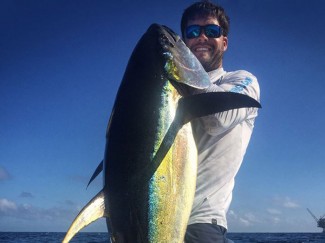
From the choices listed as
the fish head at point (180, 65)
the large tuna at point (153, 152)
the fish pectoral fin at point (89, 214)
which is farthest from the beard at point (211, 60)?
the fish pectoral fin at point (89, 214)

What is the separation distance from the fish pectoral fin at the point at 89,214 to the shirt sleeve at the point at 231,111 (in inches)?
37.9

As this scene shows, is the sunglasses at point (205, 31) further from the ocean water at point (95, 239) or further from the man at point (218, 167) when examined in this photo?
the ocean water at point (95, 239)

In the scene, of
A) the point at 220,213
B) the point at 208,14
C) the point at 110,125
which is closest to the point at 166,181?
the point at 110,125

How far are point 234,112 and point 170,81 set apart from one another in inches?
22.9

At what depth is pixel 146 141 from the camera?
254cm

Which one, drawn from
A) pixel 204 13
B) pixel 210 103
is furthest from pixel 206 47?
pixel 210 103

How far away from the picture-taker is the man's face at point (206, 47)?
3949 millimetres

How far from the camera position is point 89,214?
250 cm

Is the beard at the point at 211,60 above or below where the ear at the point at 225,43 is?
below

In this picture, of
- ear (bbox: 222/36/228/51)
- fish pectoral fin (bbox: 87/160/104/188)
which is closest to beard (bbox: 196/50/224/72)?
ear (bbox: 222/36/228/51)

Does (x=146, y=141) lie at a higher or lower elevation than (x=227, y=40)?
lower

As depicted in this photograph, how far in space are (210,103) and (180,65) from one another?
35 centimetres

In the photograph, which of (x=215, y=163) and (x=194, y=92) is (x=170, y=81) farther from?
(x=215, y=163)

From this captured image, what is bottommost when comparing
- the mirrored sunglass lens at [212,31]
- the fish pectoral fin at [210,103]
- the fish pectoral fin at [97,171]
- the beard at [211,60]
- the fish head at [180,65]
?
the fish pectoral fin at [97,171]
